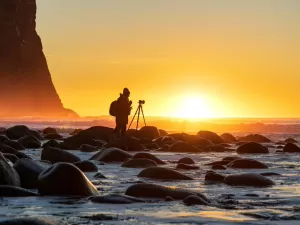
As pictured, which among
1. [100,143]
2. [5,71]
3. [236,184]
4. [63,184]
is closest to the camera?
[63,184]

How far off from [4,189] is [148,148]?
1507 cm

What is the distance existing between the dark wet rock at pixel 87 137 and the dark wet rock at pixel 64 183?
13745mm

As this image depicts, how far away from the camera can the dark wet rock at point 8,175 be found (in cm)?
799

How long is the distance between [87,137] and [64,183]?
16.3 m

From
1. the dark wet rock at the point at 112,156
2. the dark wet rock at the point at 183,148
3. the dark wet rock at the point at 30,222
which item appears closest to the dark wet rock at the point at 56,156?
the dark wet rock at the point at 112,156

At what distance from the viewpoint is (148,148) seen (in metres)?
22.4

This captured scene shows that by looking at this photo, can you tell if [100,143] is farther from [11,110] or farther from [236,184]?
[11,110]

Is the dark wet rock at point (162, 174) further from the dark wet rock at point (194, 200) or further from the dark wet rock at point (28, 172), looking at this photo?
the dark wet rock at point (194, 200)

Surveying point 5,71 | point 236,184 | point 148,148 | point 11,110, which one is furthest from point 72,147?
point 11,110

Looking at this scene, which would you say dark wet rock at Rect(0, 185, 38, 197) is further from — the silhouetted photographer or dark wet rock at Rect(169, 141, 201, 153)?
the silhouetted photographer

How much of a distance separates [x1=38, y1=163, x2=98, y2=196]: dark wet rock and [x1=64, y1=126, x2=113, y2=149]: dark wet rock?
45.1 ft

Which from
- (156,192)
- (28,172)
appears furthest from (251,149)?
(156,192)

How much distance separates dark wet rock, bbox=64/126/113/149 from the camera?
22.3 metres

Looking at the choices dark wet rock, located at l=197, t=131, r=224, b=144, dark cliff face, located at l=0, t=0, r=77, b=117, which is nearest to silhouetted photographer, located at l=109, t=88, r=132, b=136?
dark wet rock, located at l=197, t=131, r=224, b=144
